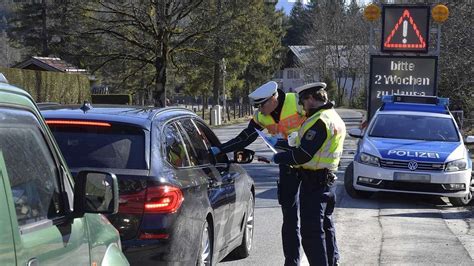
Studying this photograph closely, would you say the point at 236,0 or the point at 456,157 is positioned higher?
the point at 236,0

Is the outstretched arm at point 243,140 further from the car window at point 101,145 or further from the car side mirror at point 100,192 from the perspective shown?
the car side mirror at point 100,192

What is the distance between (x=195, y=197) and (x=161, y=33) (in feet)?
101

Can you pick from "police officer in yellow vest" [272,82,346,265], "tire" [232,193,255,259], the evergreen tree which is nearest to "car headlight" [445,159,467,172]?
"tire" [232,193,255,259]

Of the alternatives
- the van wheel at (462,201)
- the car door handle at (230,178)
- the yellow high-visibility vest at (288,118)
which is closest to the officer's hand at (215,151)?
the car door handle at (230,178)

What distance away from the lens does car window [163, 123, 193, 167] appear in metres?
5.37

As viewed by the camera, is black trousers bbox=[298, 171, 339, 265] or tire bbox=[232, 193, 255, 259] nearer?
black trousers bbox=[298, 171, 339, 265]

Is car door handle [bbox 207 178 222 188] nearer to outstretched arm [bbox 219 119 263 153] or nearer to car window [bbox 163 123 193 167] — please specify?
car window [bbox 163 123 193 167]

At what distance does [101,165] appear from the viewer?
16.7ft

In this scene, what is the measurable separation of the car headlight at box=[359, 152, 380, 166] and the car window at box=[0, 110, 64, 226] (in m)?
8.97

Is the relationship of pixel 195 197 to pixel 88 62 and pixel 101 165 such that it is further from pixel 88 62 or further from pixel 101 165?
pixel 88 62

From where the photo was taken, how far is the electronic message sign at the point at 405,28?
18.0 meters

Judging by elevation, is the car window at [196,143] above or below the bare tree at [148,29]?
below

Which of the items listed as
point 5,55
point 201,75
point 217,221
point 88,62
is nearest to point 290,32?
point 5,55

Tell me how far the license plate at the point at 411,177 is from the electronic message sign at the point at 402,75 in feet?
21.8
